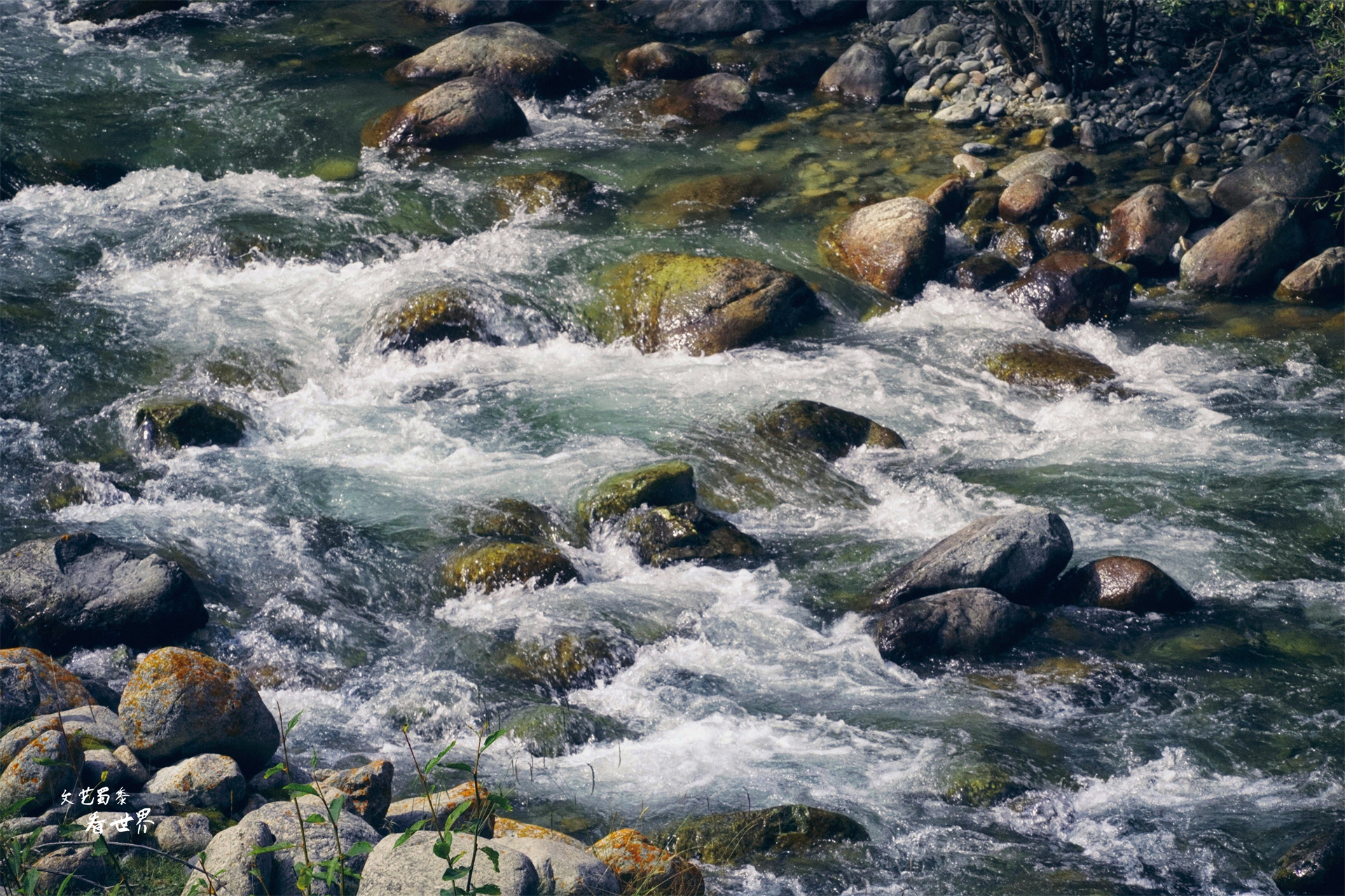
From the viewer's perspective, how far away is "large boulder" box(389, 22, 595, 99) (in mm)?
13508

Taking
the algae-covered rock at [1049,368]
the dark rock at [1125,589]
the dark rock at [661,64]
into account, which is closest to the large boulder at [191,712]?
the dark rock at [1125,589]

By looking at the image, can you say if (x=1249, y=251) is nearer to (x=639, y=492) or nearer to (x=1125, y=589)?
(x=1125, y=589)

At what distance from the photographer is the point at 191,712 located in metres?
4.42

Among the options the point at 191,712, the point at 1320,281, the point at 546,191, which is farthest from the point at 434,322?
the point at 1320,281

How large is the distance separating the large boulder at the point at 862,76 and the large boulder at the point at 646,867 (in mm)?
11151

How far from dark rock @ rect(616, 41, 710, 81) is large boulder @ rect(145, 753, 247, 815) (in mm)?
11518

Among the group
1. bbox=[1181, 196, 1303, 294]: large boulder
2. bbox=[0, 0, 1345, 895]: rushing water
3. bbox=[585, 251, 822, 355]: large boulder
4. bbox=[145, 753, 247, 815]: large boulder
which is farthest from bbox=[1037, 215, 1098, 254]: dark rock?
bbox=[145, 753, 247, 815]: large boulder

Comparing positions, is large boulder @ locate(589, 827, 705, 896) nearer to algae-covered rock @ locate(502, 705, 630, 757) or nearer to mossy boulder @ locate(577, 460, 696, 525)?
algae-covered rock @ locate(502, 705, 630, 757)

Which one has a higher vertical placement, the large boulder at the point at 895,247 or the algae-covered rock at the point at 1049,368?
the large boulder at the point at 895,247

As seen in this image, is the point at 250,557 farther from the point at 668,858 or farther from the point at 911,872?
the point at 911,872

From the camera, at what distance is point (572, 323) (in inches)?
383

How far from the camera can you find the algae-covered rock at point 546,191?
36.6 ft

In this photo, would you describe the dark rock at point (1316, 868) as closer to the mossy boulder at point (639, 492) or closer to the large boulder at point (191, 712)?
the mossy boulder at point (639, 492)

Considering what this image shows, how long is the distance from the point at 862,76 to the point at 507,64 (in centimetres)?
423
